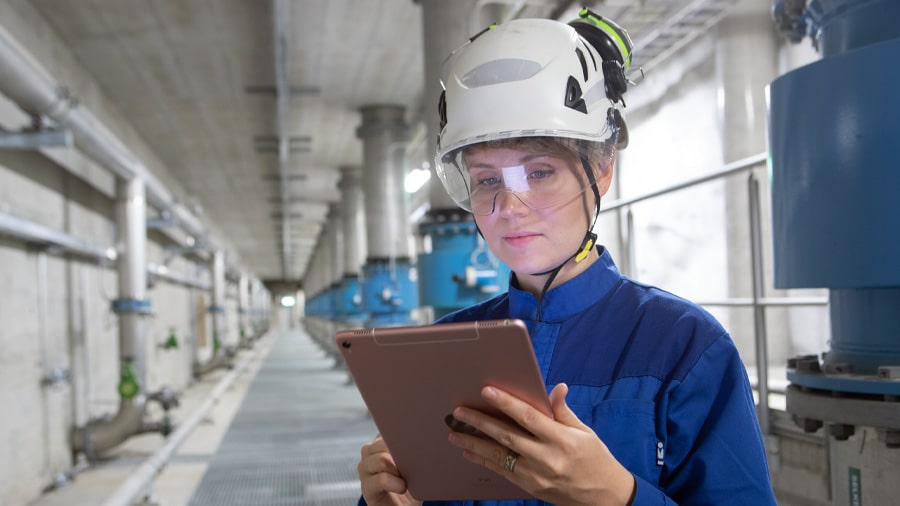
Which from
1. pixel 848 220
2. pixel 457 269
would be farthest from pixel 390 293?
pixel 848 220

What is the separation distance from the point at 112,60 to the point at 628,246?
7.12m

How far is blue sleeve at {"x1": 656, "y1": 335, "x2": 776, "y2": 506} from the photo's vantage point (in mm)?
1026

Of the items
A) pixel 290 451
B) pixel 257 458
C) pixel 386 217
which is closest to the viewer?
pixel 257 458

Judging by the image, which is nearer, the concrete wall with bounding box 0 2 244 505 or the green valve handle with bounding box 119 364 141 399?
the concrete wall with bounding box 0 2 244 505

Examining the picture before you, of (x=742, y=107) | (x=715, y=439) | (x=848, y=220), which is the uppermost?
(x=742, y=107)

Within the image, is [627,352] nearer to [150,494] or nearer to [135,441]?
[150,494]

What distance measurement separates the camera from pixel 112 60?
8.35m

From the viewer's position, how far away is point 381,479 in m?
1.21

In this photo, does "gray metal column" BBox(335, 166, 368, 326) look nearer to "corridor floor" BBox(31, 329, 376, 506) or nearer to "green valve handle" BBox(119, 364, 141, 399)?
"corridor floor" BBox(31, 329, 376, 506)

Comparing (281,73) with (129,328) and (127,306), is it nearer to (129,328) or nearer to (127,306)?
(127,306)

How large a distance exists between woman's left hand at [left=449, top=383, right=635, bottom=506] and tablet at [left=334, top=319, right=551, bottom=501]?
0.07 ft

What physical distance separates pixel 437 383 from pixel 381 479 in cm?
31

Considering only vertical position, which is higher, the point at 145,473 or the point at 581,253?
the point at 581,253

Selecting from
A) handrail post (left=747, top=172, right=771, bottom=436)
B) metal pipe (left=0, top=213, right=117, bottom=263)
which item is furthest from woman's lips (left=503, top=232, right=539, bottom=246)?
metal pipe (left=0, top=213, right=117, bottom=263)
